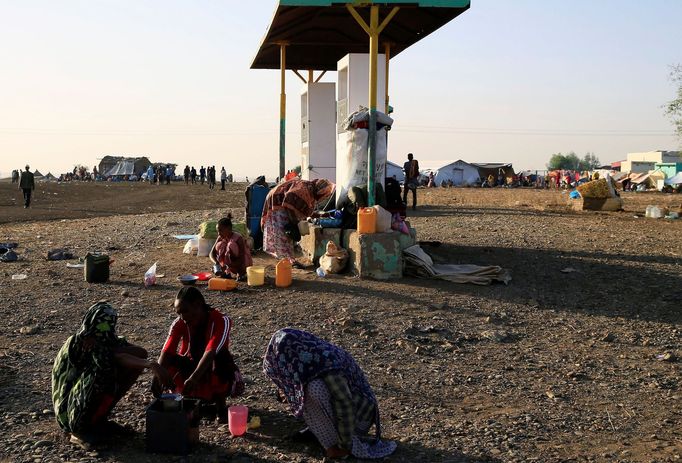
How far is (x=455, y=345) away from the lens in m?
5.98

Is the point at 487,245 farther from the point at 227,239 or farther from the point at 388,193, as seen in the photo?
the point at 227,239

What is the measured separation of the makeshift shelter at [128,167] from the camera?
60.6 metres

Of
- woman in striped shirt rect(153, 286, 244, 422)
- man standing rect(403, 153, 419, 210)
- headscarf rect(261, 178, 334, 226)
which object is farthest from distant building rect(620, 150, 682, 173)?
woman in striped shirt rect(153, 286, 244, 422)

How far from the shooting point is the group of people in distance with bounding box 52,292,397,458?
144 inches

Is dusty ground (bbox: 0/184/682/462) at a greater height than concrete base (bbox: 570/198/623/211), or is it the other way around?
concrete base (bbox: 570/198/623/211)

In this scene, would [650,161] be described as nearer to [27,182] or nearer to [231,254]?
[27,182]

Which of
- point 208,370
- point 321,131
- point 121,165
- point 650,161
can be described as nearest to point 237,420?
point 208,370

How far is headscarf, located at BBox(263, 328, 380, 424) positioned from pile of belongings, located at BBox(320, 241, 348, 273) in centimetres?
468

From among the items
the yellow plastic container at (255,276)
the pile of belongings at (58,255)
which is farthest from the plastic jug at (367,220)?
the pile of belongings at (58,255)

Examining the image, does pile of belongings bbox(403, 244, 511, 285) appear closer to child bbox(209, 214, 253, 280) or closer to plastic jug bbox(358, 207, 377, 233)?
plastic jug bbox(358, 207, 377, 233)

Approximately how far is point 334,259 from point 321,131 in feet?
18.1

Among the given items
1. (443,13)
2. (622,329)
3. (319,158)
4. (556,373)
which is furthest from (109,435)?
(319,158)

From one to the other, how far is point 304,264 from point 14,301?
3495mm

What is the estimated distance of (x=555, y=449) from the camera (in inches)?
153
